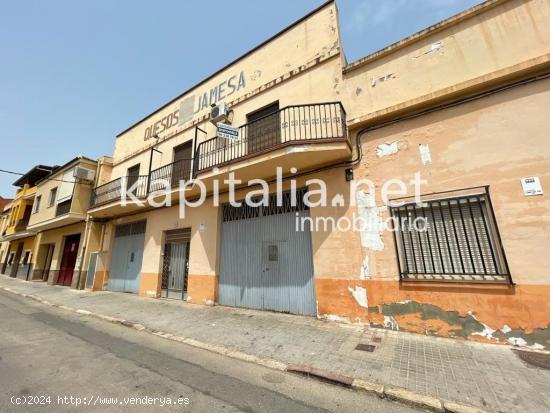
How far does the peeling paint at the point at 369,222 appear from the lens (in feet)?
18.5

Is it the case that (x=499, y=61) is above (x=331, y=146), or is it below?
above

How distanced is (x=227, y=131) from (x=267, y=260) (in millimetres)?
4153

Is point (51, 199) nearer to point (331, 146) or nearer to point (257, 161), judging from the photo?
point (257, 161)

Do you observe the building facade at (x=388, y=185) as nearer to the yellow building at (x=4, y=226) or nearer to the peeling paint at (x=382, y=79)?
the peeling paint at (x=382, y=79)

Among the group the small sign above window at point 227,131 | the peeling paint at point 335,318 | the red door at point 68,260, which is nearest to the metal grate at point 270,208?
the small sign above window at point 227,131

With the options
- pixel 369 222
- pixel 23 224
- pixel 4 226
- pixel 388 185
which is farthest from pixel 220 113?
pixel 4 226

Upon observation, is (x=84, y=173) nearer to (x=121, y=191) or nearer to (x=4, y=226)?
(x=121, y=191)

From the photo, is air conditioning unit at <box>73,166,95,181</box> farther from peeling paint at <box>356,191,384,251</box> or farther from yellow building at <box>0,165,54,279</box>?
peeling paint at <box>356,191,384,251</box>

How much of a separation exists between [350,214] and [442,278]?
2.28 metres

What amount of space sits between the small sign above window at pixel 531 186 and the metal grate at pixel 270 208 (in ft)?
14.5

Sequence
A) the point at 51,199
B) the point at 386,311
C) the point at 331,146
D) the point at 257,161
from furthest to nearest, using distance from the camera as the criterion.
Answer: the point at 51,199, the point at 257,161, the point at 331,146, the point at 386,311

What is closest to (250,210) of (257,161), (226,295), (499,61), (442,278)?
(257,161)

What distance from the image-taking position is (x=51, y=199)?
16375 mm

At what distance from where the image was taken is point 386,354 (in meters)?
4.04
